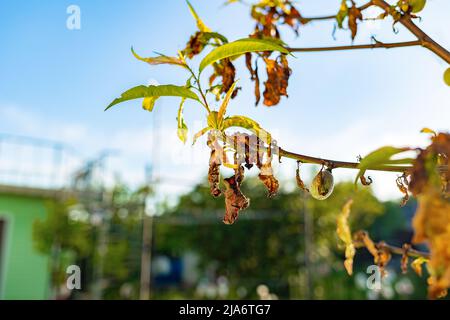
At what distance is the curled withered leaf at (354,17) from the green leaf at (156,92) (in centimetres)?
27

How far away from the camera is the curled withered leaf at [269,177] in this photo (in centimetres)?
46

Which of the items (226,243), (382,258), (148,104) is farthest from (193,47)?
(226,243)

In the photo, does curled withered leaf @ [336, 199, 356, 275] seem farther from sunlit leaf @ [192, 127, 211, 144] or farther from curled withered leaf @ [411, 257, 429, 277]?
sunlit leaf @ [192, 127, 211, 144]

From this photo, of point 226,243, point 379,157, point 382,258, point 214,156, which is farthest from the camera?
point 226,243

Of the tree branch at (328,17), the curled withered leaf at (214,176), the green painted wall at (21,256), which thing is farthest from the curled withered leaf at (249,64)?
the green painted wall at (21,256)

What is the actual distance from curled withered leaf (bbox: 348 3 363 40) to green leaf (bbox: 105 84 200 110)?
0.90 feet

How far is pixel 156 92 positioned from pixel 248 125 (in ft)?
0.27

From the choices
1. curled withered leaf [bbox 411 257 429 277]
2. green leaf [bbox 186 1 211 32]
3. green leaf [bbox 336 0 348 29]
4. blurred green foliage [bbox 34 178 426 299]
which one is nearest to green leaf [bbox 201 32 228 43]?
green leaf [bbox 186 1 211 32]

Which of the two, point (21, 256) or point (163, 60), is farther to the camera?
point (21, 256)

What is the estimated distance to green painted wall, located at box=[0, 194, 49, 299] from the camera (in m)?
7.53

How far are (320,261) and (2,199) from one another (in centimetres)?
493

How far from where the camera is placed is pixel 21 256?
303 inches

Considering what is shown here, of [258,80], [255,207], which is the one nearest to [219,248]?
[255,207]

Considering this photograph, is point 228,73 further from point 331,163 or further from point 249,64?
point 331,163
